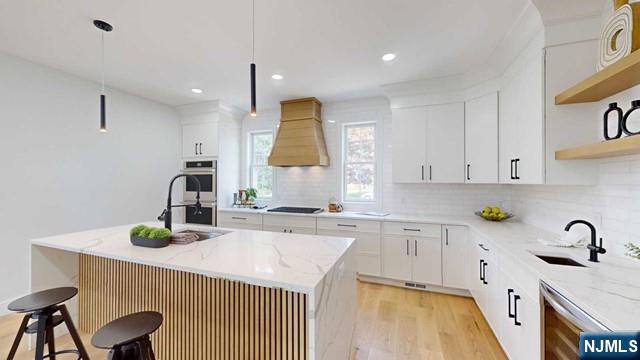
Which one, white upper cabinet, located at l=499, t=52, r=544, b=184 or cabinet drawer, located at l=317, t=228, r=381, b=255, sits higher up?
white upper cabinet, located at l=499, t=52, r=544, b=184

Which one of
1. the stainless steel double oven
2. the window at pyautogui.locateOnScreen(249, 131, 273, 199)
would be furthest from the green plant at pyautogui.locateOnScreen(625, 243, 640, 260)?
the stainless steel double oven

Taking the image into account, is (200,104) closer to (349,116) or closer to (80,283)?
(349,116)

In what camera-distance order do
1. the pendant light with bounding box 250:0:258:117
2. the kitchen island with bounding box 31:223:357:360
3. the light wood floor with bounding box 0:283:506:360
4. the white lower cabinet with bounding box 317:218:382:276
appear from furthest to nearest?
the white lower cabinet with bounding box 317:218:382:276
the light wood floor with bounding box 0:283:506:360
the pendant light with bounding box 250:0:258:117
the kitchen island with bounding box 31:223:357:360

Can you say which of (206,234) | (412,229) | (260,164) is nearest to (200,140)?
(260,164)

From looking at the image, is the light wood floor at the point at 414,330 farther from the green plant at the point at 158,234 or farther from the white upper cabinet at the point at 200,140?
the white upper cabinet at the point at 200,140

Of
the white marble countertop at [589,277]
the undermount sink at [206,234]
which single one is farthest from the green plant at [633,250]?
the undermount sink at [206,234]

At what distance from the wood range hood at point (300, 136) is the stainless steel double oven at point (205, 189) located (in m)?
1.12

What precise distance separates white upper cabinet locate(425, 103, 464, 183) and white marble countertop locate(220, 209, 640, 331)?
3.56 ft

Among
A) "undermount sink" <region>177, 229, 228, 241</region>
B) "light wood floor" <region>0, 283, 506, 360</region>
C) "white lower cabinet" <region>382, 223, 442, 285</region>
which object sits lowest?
"light wood floor" <region>0, 283, 506, 360</region>

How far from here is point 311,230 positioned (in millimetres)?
3625

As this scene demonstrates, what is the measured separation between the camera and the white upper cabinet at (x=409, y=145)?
331 centimetres

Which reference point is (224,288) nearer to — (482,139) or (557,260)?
(557,260)

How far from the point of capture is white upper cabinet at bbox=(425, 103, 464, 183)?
10.2 ft

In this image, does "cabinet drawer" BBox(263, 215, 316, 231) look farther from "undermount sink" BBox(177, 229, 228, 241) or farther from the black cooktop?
"undermount sink" BBox(177, 229, 228, 241)
